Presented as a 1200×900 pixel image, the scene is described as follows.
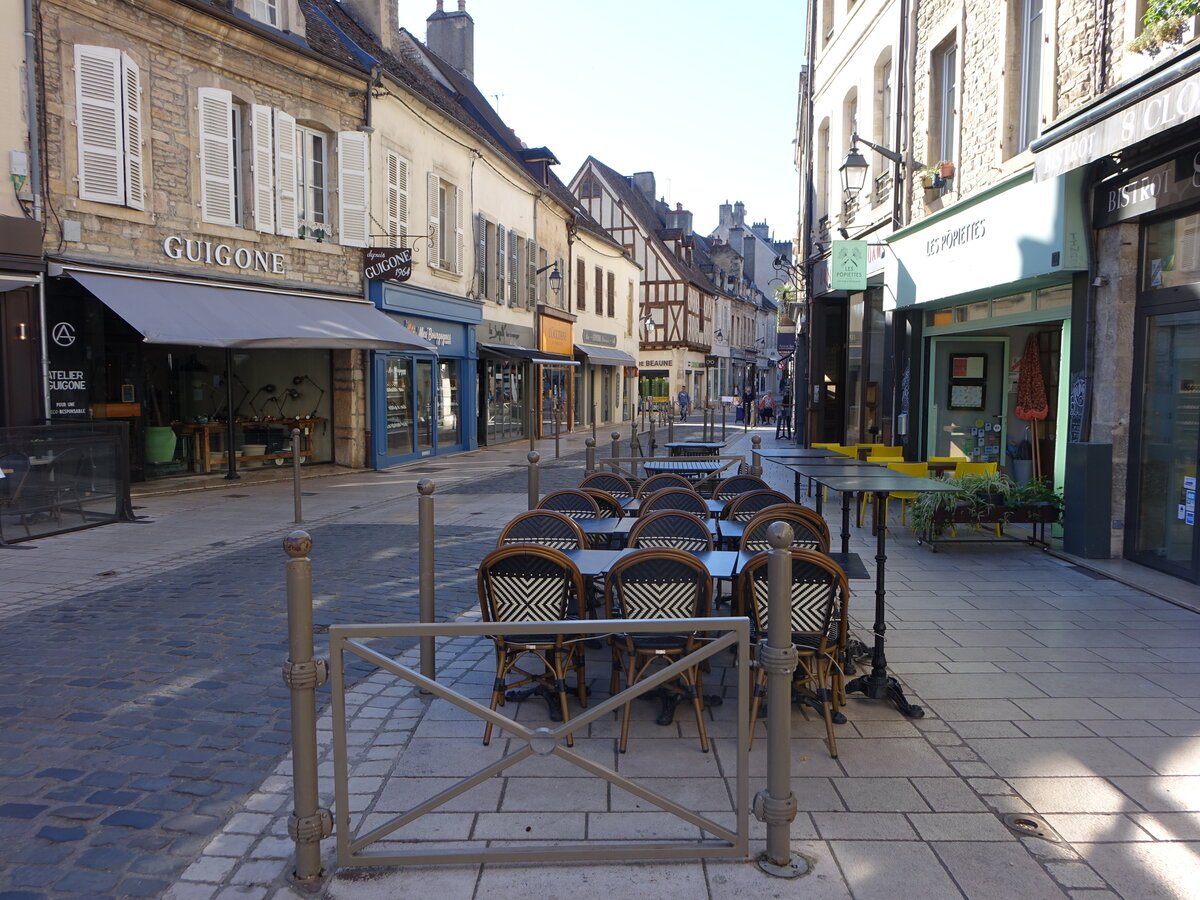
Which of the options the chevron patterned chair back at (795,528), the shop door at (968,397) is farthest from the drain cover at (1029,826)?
the shop door at (968,397)

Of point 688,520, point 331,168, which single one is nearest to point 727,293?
point 331,168

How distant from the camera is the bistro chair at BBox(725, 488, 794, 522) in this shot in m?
5.94

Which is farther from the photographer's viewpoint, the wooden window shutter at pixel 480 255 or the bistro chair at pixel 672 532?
the wooden window shutter at pixel 480 255

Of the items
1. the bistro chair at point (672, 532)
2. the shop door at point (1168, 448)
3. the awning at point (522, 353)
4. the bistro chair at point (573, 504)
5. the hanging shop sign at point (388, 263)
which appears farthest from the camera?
the awning at point (522, 353)

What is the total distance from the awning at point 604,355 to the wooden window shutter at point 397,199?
41.6ft

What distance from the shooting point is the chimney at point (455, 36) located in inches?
1043

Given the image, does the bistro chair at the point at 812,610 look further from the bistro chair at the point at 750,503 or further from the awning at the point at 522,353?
the awning at the point at 522,353

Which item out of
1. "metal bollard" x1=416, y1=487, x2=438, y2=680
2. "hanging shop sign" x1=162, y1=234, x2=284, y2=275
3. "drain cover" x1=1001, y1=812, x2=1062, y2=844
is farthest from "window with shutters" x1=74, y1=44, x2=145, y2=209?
"drain cover" x1=1001, y1=812, x2=1062, y2=844

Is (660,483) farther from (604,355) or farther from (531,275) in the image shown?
Answer: (604,355)

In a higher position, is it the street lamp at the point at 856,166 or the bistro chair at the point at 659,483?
the street lamp at the point at 856,166

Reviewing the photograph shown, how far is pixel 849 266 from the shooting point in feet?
44.2

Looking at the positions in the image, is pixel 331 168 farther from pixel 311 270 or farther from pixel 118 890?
pixel 118 890

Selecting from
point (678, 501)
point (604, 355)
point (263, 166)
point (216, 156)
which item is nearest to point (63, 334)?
point (216, 156)

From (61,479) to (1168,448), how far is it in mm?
10159
